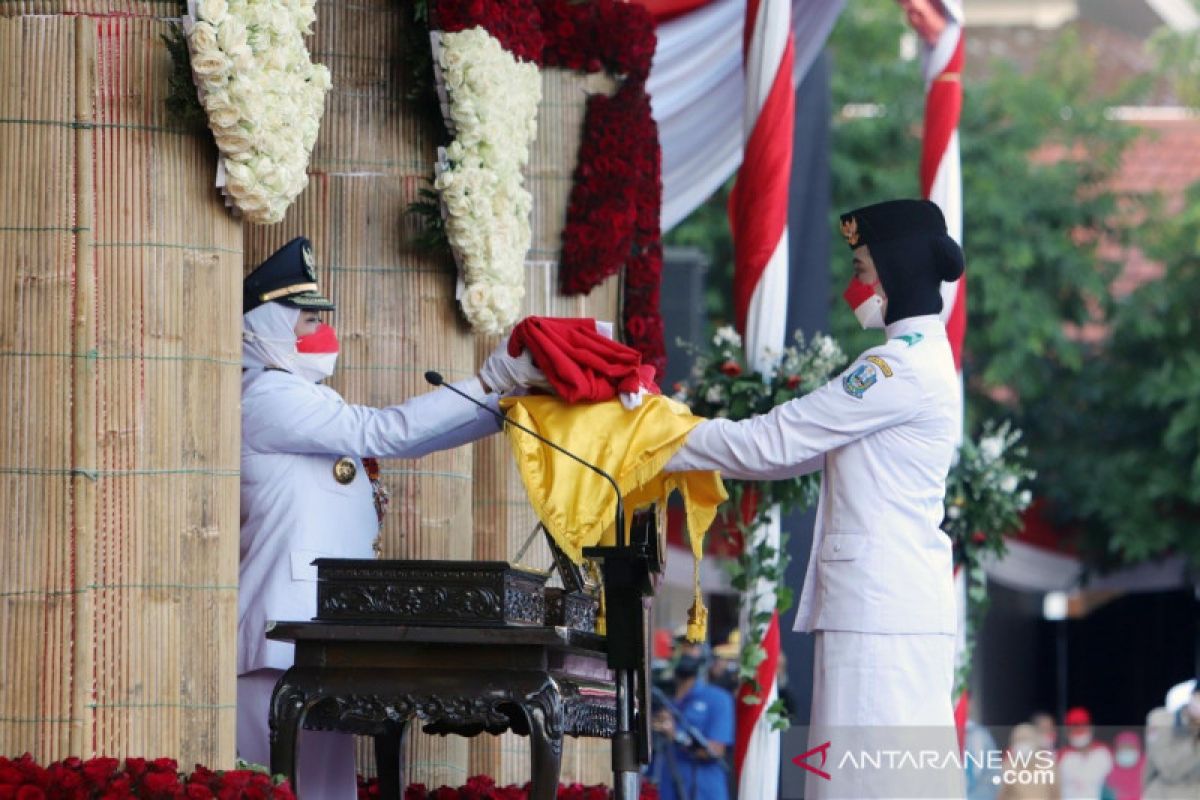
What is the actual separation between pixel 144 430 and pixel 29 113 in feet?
2.44

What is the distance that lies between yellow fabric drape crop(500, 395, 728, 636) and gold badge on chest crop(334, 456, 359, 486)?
0.53 metres

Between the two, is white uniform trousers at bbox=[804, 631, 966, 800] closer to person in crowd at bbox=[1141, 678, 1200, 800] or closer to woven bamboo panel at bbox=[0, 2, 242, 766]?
woven bamboo panel at bbox=[0, 2, 242, 766]

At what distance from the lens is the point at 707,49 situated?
988 cm

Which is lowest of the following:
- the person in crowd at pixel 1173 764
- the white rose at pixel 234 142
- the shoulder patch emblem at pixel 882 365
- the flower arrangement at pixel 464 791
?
the person in crowd at pixel 1173 764

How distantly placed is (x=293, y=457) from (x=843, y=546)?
1.43m

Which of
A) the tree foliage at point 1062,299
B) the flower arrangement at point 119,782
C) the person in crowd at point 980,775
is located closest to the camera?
the flower arrangement at point 119,782

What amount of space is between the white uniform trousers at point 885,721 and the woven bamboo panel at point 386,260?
160cm

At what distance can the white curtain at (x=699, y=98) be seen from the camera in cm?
975

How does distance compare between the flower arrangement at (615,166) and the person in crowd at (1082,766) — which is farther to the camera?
the person in crowd at (1082,766)

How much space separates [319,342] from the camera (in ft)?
20.2

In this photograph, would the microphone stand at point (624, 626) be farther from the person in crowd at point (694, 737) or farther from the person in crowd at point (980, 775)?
the person in crowd at point (694, 737)

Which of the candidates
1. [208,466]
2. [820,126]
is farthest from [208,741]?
[820,126]

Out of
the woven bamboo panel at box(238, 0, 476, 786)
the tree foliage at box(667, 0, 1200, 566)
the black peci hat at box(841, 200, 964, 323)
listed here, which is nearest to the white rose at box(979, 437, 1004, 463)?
the woven bamboo panel at box(238, 0, 476, 786)

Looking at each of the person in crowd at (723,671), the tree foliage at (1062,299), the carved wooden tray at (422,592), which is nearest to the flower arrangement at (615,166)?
the carved wooden tray at (422,592)
